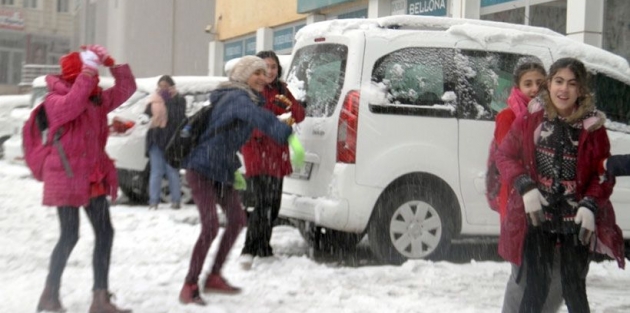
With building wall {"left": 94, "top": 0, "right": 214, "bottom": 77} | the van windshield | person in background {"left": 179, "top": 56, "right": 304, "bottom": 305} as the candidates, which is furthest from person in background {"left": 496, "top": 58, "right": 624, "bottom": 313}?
building wall {"left": 94, "top": 0, "right": 214, "bottom": 77}

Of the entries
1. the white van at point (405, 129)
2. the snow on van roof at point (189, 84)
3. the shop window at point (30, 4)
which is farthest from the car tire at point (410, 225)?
the shop window at point (30, 4)

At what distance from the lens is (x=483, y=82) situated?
8102 millimetres

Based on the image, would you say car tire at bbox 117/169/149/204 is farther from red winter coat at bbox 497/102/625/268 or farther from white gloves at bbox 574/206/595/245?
white gloves at bbox 574/206/595/245

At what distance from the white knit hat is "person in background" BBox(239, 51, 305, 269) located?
871 millimetres

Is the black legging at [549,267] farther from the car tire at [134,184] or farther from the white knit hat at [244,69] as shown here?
the car tire at [134,184]

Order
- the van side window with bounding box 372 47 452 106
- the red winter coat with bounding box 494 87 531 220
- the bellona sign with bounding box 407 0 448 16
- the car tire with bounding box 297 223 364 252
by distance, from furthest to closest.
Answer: the bellona sign with bounding box 407 0 448 16, the car tire with bounding box 297 223 364 252, the van side window with bounding box 372 47 452 106, the red winter coat with bounding box 494 87 531 220

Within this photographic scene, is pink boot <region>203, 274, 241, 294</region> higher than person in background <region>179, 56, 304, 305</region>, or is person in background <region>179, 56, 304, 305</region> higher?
person in background <region>179, 56, 304, 305</region>

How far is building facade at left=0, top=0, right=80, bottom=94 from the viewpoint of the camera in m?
63.7

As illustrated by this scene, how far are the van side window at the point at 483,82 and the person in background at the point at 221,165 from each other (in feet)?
7.04

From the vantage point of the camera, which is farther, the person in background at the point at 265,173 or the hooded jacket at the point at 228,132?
the person in background at the point at 265,173

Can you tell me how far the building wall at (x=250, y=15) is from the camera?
24.0 m

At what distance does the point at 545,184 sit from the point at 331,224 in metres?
3.32

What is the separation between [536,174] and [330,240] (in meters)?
4.53

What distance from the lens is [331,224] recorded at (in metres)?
7.62
